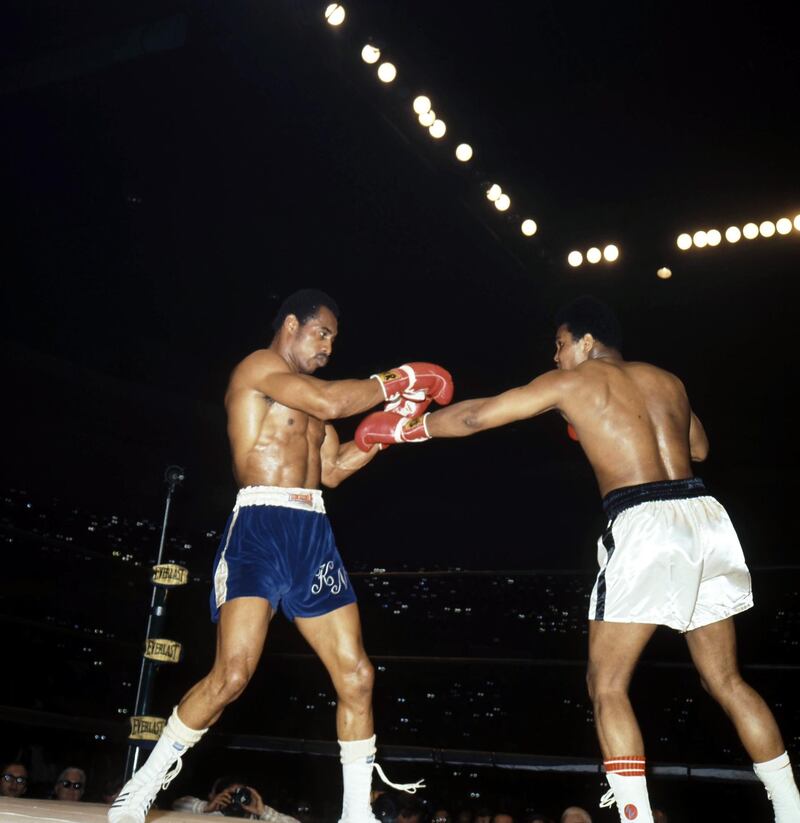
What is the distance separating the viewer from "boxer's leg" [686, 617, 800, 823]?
7.11ft

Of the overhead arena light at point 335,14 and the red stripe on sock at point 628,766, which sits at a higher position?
the overhead arena light at point 335,14

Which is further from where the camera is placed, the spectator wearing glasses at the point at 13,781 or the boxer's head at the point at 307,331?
the spectator wearing glasses at the point at 13,781

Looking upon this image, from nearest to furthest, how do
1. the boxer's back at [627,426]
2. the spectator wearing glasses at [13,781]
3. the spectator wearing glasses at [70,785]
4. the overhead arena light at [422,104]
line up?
1. the boxer's back at [627,426]
2. the spectator wearing glasses at [13,781]
3. the spectator wearing glasses at [70,785]
4. the overhead arena light at [422,104]

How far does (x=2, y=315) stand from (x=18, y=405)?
0.62m

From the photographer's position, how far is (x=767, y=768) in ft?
7.13

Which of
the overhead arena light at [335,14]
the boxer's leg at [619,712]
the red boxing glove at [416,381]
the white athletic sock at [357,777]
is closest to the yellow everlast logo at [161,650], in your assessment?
the white athletic sock at [357,777]

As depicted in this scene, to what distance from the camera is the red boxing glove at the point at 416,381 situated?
2.78 m

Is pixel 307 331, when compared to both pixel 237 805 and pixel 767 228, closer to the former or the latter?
pixel 237 805

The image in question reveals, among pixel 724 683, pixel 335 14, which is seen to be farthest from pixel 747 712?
pixel 335 14

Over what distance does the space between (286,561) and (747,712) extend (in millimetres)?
1322

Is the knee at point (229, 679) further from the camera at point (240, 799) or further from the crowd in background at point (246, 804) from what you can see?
the camera at point (240, 799)

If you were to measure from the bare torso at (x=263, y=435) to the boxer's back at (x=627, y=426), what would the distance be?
33.1 inches

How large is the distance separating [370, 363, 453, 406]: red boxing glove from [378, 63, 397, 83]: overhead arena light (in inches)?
66.6

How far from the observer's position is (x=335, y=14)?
353 cm
